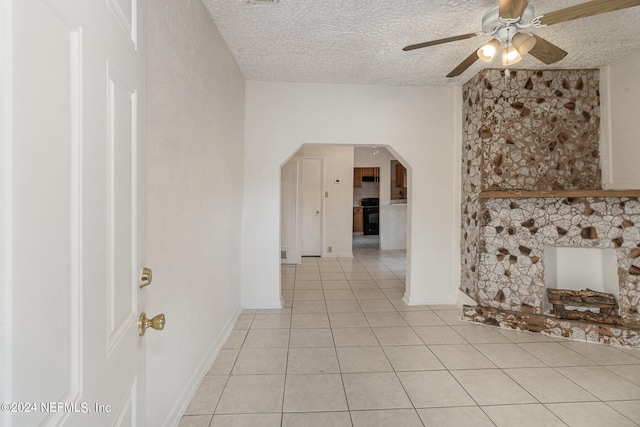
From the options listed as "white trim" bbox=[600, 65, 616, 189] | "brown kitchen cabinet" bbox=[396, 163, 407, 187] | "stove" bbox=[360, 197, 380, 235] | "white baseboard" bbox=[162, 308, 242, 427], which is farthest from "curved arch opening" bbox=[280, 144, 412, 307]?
"white trim" bbox=[600, 65, 616, 189]

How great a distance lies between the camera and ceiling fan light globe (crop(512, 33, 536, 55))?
1878 millimetres

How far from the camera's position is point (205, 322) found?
2.20 metres

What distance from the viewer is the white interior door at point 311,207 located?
6277mm

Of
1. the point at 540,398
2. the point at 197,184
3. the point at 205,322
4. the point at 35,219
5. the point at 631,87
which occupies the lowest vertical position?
Answer: the point at 540,398

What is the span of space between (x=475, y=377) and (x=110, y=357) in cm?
232

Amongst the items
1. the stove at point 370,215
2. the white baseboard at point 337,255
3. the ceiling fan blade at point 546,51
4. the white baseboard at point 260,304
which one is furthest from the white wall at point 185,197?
the stove at point 370,215

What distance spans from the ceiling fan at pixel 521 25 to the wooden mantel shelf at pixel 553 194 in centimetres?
115

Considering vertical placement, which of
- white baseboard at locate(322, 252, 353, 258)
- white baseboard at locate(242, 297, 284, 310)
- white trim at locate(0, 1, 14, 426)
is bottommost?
white baseboard at locate(242, 297, 284, 310)

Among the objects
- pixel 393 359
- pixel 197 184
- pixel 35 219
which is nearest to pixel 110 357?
pixel 35 219

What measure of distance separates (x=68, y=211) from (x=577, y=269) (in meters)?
3.96

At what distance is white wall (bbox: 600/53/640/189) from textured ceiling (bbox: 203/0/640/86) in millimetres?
174

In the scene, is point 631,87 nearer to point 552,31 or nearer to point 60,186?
point 552,31

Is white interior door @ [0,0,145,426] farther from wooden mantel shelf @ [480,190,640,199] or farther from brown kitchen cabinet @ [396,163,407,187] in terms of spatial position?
brown kitchen cabinet @ [396,163,407,187]

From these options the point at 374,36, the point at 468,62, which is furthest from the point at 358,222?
the point at 468,62
